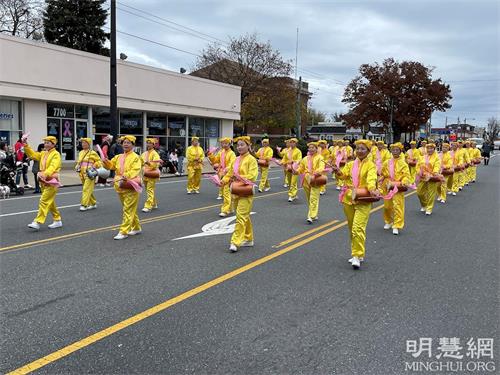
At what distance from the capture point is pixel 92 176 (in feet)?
35.1

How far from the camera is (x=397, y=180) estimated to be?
9195mm

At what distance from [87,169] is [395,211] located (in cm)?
695

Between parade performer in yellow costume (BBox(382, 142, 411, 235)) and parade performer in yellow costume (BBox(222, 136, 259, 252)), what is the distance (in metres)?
3.15

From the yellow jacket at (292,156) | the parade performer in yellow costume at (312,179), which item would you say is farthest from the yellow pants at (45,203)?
the yellow jacket at (292,156)

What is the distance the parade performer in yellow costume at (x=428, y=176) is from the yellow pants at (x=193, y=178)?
6691 millimetres

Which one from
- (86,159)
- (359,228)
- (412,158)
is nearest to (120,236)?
(359,228)

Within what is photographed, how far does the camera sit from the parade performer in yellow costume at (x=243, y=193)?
7332 millimetres

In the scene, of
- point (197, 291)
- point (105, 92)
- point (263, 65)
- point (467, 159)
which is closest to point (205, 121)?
point (105, 92)

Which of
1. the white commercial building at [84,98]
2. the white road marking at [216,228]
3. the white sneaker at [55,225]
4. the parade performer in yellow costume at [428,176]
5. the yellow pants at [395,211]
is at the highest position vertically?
the white commercial building at [84,98]

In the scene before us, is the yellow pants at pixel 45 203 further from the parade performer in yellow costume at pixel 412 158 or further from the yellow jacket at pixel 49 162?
the parade performer in yellow costume at pixel 412 158

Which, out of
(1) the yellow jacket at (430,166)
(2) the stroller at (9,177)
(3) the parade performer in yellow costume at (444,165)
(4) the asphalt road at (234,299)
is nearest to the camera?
(4) the asphalt road at (234,299)

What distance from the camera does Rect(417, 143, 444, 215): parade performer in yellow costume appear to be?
11133 mm

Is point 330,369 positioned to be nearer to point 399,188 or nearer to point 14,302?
point 14,302

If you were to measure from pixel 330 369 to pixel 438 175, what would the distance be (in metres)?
8.61
